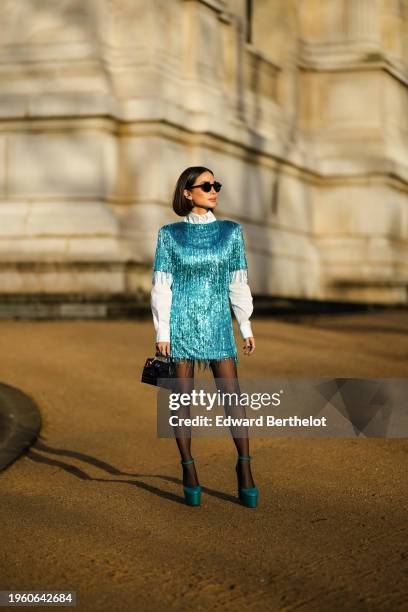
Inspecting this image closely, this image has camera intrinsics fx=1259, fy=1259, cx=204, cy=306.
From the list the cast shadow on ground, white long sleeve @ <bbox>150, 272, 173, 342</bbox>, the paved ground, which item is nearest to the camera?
the paved ground

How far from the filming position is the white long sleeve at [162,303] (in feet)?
18.3

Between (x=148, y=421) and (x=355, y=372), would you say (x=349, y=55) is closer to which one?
(x=355, y=372)

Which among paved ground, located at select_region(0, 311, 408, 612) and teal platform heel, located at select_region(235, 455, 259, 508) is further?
teal platform heel, located at select_region(235, 455, 259, 508)

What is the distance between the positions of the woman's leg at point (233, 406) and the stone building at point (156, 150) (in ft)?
24.5

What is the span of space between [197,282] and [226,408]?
58 cm

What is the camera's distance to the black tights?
5.62 metres

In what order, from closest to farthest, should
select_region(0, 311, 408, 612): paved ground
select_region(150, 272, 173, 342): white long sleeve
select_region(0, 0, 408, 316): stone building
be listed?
1. select_region(0, 311, 408, 612): paved ground
2. select_region(150, 272, 173, 342): white long sleeve
3. select_region(0, 0, 408, 316): stone building

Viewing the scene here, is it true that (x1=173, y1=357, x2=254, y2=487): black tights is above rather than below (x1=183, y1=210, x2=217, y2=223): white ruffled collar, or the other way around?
below

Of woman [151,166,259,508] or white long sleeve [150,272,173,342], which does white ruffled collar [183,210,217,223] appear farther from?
white long sleeve [150,272,173,342]

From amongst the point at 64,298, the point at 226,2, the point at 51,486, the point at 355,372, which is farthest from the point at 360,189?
the point at 51,486

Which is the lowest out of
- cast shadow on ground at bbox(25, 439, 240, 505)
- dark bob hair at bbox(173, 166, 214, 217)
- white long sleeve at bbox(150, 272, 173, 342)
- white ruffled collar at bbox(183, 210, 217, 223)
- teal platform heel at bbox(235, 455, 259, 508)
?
cast shadow on ground at bbox(25, 439, 240, 505)

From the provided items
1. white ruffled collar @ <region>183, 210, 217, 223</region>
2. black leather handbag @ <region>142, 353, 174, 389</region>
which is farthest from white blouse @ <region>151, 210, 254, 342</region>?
black leather handbag @ <region>142, 353, 174, 389</region>

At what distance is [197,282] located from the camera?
5648mm

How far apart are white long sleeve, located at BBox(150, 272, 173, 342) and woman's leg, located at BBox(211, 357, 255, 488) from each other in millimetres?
280
